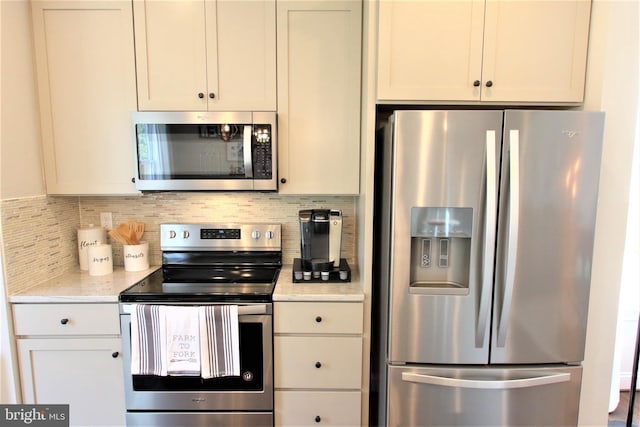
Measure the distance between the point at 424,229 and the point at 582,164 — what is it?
661mm

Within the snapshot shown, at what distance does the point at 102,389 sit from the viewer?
5.32 ft

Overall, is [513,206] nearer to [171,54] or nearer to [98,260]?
[171,54]

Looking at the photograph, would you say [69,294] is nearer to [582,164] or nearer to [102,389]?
[102,389]

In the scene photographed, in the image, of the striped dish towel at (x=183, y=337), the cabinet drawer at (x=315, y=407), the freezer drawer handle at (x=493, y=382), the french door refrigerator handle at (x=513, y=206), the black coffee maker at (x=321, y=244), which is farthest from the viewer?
the black coffee maker at (x=321, y=244)

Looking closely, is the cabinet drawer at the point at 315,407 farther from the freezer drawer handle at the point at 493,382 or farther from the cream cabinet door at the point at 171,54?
the cream cabinet door at the point at 171,54

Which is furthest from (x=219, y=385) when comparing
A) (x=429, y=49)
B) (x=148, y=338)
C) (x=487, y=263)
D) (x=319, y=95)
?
(x=429, y=49)

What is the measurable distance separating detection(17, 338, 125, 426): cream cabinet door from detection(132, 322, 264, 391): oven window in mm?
147

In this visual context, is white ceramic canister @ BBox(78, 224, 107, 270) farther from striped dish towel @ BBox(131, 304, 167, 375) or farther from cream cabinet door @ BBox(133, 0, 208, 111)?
cream cabinet door @ BBox(133, 0, 208, 111)

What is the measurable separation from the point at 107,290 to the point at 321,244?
42.7 inches

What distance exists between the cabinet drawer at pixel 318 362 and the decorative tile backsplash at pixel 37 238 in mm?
1275

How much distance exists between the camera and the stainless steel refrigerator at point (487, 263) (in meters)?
1.30

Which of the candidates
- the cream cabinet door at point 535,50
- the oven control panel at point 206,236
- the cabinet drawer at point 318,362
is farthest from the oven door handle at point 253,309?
the cream cabinet door at point 535,50

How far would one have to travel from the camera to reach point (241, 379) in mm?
1604

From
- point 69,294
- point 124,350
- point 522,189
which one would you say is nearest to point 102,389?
point 124,350
